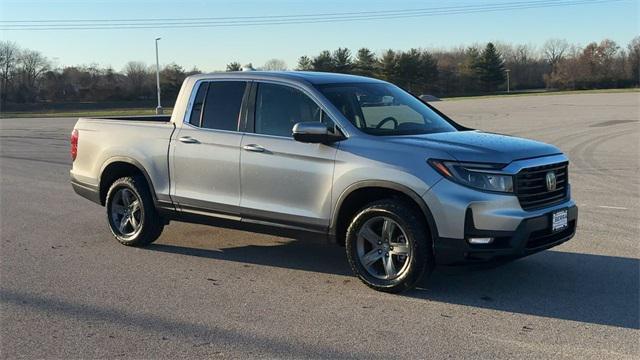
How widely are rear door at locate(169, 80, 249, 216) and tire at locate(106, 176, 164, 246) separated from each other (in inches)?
20.7

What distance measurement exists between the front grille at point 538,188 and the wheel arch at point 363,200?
748 millimetres

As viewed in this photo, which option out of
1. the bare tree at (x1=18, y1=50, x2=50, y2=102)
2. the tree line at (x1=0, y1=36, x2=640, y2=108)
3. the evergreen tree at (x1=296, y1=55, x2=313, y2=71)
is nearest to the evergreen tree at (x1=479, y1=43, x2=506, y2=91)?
the tree line at (x1=0, y1=36, x2=640, y2=108)

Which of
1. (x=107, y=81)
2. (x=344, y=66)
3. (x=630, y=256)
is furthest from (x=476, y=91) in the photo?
(x=630, y=256)

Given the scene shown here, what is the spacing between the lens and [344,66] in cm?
8988

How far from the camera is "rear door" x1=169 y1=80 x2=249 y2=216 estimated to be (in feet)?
20.7

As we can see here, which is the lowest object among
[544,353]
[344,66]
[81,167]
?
[544,353]

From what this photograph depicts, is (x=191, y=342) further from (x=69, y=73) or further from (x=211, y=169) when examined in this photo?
(x=69, y=73)

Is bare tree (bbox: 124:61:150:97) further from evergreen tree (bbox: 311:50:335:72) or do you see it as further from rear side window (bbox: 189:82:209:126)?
rear side window (bbox: 189:82:209:126)

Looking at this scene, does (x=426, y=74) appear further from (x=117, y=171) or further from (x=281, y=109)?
(x=281, y=109)

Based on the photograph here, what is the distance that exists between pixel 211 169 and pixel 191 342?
2.37m

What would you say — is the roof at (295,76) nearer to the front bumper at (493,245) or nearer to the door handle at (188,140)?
the door handle at (188,140)

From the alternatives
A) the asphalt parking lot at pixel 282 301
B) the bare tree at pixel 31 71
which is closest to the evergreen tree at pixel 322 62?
the bare tree at pixel 31 71

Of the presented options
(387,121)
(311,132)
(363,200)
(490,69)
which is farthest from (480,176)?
(490,69)

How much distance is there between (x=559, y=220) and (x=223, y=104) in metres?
3.43
